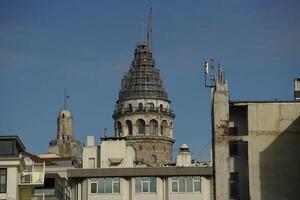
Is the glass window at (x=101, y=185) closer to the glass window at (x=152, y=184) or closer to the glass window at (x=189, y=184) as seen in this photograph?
the glass window at (x=152, y=184)

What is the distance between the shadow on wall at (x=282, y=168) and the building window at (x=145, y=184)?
40.3 feet

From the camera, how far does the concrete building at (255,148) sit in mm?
76062

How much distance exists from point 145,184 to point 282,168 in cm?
1387

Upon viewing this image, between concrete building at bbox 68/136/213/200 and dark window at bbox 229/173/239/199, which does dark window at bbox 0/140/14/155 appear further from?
dark window at bbox 229/173/239/199

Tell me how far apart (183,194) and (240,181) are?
825cm

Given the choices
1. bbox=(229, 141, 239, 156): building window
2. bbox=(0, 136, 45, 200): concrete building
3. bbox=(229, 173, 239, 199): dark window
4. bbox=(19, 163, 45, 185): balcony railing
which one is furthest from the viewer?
bbox=(229, 141, 239, 156): building window

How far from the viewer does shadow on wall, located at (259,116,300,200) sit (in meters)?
75.9

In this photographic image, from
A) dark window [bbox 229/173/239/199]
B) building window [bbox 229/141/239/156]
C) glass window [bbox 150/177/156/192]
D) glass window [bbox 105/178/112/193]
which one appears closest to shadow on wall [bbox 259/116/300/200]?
dark window [bbox 229/173/239/199]

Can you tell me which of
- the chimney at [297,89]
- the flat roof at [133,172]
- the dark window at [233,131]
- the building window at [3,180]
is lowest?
the building window at [3,180]

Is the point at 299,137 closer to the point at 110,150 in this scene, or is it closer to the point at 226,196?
the point at 226,196

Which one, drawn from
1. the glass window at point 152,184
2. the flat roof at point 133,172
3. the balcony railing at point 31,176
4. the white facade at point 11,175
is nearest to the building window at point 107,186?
the flat roof at point 133,172

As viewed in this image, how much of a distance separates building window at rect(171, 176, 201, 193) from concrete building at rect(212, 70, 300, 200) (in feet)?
17.0

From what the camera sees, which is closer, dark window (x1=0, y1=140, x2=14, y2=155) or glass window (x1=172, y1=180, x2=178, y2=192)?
dark window (x1=0, y1=140, x2=14, y2=155)

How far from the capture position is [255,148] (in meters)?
77.1
